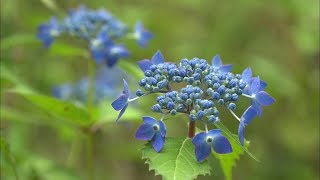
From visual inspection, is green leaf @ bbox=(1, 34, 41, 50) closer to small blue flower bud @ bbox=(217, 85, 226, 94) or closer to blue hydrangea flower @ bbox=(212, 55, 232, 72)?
blue hydrangea flower @ bbox=(212, 55, 232, 72)

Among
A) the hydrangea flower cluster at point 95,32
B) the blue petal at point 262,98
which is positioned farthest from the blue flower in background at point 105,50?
the blue petal at point 262,98

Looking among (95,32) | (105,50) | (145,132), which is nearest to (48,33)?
(95,32)

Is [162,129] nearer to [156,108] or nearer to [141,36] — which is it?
[156,108]

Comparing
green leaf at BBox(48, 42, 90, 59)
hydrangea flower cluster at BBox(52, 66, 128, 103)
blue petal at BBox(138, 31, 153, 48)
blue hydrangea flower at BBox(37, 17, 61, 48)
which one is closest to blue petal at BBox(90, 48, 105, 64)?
green leaf at BBox(48, 42, 90, 59)

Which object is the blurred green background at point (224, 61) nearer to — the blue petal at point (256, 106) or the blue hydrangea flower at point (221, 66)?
the blue hydrangea flower at point (221, 66)

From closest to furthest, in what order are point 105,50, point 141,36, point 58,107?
point 58,107, point 105,50, point 141,36
